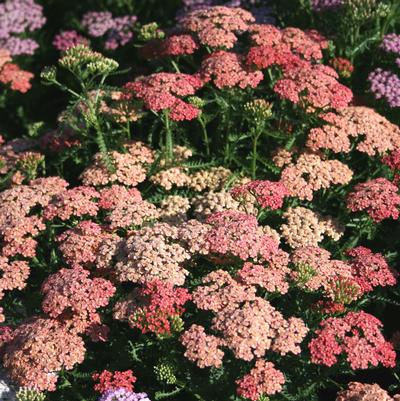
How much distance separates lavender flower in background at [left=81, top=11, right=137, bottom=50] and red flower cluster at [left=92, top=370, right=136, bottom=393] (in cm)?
512

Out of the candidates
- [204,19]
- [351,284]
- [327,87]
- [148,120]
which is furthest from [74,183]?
[351,284]

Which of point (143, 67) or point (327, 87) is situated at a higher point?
point (327, 87)

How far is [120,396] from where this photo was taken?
4.64 meters

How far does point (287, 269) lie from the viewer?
17.4ft

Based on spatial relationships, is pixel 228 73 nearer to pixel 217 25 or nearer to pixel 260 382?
pixel 217 25

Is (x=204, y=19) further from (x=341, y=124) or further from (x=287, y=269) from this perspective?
(x=287, y=269)

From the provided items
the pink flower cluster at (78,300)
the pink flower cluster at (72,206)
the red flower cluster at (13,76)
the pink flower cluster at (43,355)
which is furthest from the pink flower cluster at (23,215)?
the red flower cluster at (13,76)

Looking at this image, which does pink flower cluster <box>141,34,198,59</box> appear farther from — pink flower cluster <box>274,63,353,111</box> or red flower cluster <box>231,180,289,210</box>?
red flower cluster <box>231,180,289,210</box>

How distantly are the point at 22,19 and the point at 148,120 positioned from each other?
2.86 meters

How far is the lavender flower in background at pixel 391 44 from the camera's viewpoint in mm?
7414

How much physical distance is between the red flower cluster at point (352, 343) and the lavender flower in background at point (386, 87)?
9.35ft

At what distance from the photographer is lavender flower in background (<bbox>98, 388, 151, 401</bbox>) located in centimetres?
462

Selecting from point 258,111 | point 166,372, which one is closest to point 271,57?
point 258,111

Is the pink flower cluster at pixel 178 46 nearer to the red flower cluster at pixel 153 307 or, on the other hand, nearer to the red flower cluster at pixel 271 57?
the red flower cluster at pixel 271 57
